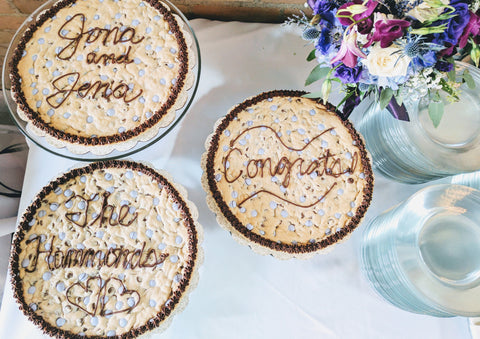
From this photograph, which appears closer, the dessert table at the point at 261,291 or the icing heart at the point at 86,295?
the icing heart at the point at 86,295

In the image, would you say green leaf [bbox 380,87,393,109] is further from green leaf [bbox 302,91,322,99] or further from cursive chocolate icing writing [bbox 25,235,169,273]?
cursive chocolate icing writing [bbox 25,235,169,273]

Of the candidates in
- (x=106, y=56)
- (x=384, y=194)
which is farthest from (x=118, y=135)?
(x=384, y=194)

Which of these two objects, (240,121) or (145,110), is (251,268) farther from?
(145,110)

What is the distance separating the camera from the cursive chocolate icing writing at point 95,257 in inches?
39.8

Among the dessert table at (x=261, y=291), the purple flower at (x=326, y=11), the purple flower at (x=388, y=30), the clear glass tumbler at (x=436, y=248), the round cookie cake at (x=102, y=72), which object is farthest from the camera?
the dessert table at (x=261, y=291)

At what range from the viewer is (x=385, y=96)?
2.95 ft

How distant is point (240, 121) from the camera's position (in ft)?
3.68

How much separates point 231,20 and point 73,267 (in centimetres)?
101

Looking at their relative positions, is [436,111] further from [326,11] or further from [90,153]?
[90,153]

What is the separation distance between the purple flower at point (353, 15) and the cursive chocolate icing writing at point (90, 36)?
1.94 ft

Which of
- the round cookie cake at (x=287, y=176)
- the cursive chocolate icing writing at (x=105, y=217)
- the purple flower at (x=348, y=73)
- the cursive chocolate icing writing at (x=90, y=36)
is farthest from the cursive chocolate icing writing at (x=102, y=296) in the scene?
the purple flower at (x=348, y=73)

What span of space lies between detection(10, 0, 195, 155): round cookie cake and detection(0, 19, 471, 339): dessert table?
0.21 meters

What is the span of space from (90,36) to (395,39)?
827mm

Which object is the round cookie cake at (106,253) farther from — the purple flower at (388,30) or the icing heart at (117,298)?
the purple flower at (388,30)
